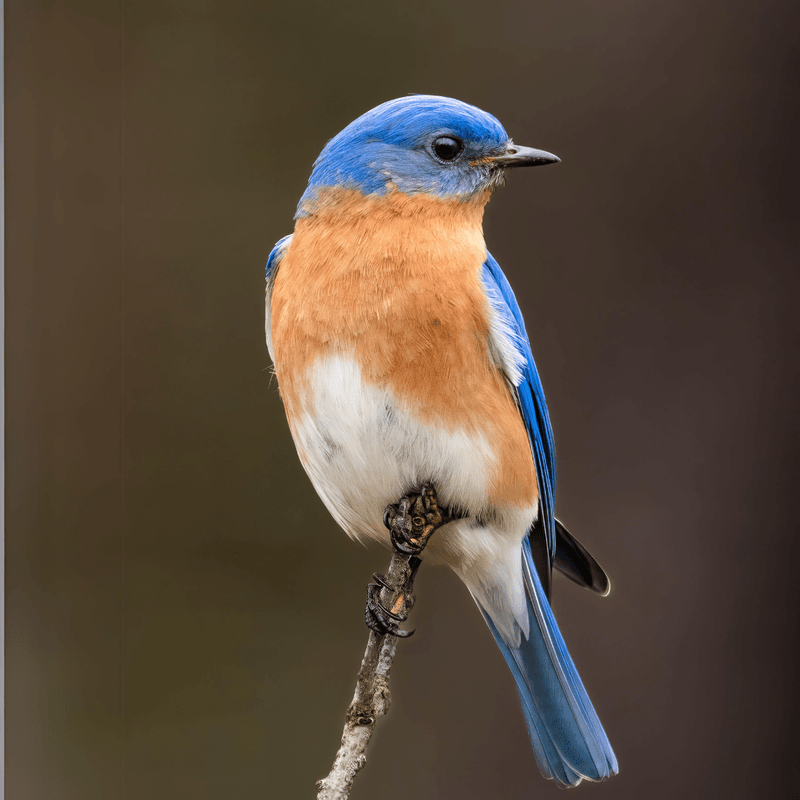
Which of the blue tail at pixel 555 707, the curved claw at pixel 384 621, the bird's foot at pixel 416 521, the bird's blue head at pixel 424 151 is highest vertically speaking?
the bird's blue head at pixel 424 151

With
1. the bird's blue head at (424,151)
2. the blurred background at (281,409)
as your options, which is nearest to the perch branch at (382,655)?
the blurred background at (281,409)

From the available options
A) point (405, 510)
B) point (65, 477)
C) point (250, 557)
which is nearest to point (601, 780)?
point (405, 510)

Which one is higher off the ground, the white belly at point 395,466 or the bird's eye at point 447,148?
the bird's eye at point 447,148

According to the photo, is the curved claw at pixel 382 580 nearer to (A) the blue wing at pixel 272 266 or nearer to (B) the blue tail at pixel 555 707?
(B) the blue tail at pixel 555 707

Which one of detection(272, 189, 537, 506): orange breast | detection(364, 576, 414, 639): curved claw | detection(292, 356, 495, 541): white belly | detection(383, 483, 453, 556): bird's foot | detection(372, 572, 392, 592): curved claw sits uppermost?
detection(272, 189, 537, 506): orange breast

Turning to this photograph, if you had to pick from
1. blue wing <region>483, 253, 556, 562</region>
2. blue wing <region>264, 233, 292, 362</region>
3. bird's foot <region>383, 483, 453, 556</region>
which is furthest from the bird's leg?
blue wing <region>264, 233, 292, 362</region>

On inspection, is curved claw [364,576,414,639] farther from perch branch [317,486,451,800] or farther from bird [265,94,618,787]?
bird [265,94,618,787]
